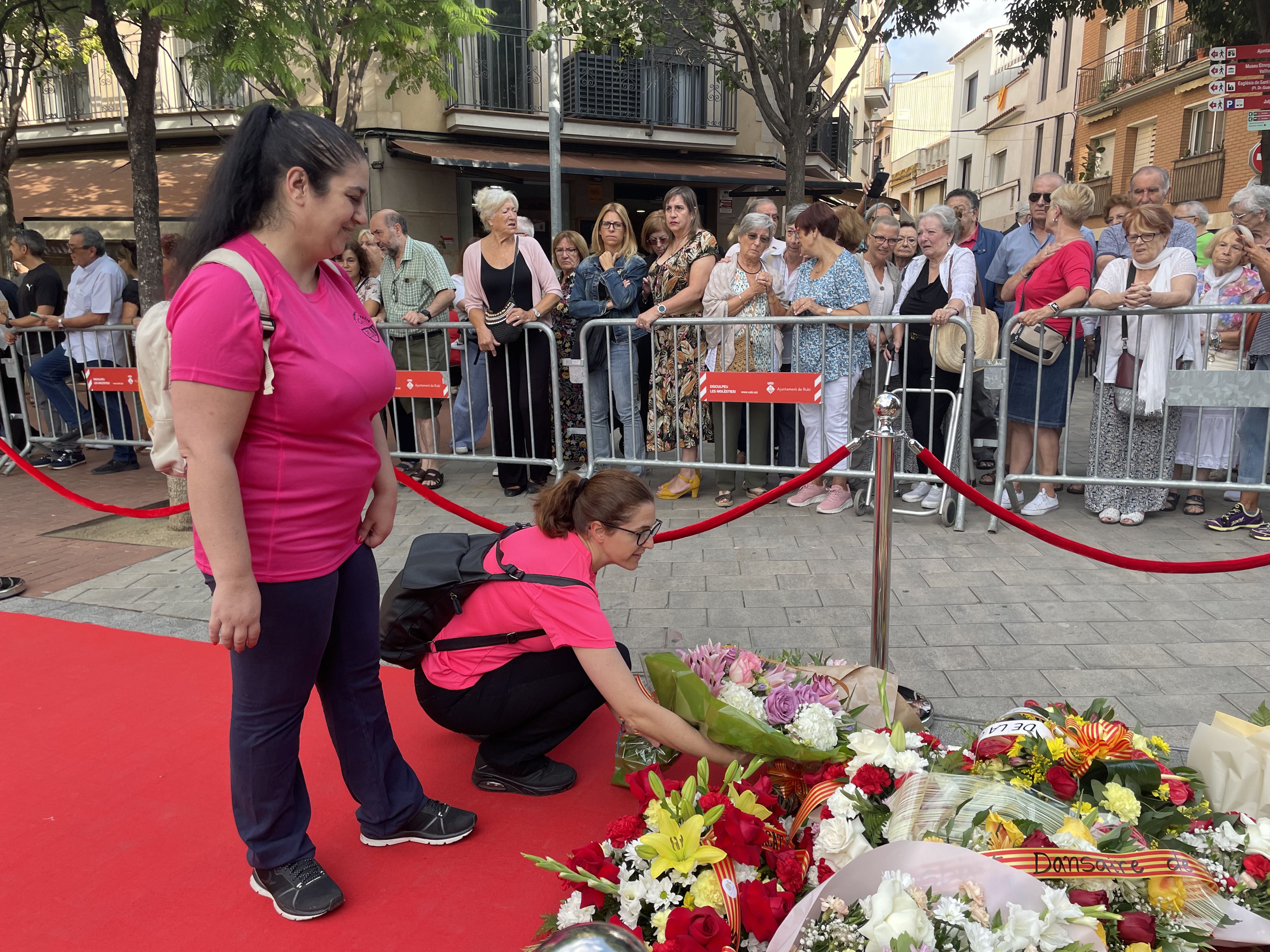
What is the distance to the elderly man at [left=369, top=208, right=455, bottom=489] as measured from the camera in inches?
275

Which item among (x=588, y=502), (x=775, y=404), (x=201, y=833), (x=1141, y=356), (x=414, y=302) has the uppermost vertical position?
(x=414, y=302)

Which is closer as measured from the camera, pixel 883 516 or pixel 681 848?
pixel 681 848

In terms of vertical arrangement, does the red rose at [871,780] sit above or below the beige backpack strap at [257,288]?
below

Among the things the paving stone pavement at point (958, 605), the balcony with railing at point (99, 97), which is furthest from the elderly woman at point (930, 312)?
the balcony with railing at point (99, 97)

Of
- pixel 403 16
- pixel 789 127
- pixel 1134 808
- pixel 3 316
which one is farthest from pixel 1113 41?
pixel 1134 808

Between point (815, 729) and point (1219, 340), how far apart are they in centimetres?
479

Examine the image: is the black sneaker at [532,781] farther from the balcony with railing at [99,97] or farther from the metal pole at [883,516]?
the balcony with railing at [99,97]

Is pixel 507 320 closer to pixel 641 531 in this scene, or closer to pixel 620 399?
pixel 620 399

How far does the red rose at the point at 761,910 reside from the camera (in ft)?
6.22

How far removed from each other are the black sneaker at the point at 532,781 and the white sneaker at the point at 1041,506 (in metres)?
4.03

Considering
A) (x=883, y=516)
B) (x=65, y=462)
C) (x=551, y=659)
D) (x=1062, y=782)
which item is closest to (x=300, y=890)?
(x=551, y=659)

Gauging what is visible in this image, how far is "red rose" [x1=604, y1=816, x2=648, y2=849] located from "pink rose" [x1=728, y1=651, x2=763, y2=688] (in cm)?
65

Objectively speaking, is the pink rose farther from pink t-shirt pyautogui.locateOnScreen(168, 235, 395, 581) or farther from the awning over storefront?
the awning over storefront

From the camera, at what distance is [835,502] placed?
6.22m
